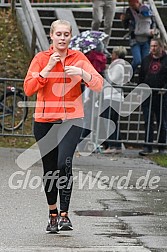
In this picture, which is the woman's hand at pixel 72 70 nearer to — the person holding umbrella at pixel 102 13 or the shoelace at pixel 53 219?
the shoelace at pixel 53 219

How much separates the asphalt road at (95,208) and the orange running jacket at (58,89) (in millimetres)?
1114

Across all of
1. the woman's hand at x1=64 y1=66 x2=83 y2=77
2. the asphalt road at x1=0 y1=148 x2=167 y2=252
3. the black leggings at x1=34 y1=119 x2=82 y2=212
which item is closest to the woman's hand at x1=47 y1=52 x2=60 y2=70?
the woman's hand at x1=64 y1=66 x2=83 y2=77

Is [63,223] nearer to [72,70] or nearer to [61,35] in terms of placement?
[72,70]

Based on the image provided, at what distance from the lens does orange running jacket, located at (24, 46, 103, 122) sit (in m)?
8.27

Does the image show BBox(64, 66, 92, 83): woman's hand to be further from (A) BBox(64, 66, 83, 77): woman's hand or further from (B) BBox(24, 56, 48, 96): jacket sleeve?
(B) BBox(24, 56, 48, 96): jacket sleeve

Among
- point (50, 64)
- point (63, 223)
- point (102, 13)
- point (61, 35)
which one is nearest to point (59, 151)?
point (63, 223)

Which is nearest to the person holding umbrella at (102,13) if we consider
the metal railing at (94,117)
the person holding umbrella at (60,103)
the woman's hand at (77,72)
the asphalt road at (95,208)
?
the metal railing at (94,117)

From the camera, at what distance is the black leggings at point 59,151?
→ 8297 millimetres

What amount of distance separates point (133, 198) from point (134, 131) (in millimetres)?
6345

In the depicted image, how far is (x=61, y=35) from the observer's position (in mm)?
8195

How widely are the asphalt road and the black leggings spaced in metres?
0.44

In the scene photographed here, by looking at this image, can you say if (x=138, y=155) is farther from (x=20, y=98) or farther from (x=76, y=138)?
(x=76, y=138)

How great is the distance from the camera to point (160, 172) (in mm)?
13219

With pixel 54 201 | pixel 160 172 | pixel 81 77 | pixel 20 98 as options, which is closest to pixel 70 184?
pixel 54 201
